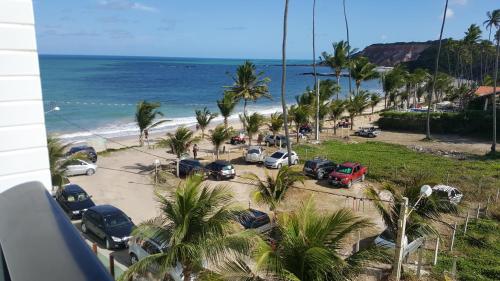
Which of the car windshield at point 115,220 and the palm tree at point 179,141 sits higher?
the palm tree at point 179,141

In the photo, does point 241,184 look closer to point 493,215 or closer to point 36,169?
point 493,215

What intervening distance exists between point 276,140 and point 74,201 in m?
23.2

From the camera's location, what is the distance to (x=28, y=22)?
3316 millimetres

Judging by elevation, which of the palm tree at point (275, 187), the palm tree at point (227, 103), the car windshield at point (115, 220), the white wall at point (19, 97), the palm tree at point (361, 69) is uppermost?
the palm tree at point (361, 69)

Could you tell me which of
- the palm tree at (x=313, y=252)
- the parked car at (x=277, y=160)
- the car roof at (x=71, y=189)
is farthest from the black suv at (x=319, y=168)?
the palm tree at (x=313, y=252)

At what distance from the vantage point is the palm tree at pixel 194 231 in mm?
7516

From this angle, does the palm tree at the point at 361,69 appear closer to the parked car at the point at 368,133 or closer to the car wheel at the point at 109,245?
the parked car at the point at 368,133

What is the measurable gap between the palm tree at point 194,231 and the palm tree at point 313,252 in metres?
0.84

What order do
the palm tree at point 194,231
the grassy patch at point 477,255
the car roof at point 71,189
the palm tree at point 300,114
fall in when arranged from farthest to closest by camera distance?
the palm tree at point 300,114 < the car roof at point 71,189 < the grassy patch at point 477,255 < the palm tree at point 194,231

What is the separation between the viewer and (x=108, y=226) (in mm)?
15844

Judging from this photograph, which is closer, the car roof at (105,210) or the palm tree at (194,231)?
the palm tree at (194,231)

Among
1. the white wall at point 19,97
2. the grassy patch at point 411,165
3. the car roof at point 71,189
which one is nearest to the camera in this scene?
the white wall at point 19,97

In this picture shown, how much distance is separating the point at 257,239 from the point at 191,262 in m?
1.44

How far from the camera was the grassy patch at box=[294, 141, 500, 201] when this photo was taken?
24.2 m
